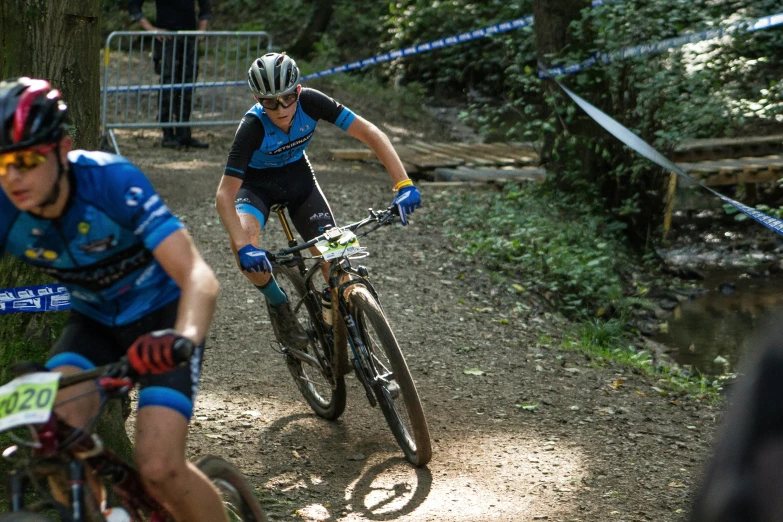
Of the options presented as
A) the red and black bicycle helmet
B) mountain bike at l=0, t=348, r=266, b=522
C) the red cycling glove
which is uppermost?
the red and black bicycle helmet

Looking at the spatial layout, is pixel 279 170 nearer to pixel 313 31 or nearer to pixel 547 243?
pixel 547 243

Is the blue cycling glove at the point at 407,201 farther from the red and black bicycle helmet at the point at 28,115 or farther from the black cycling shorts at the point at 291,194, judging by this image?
the red and black bicycle helmet at the point at 28,115

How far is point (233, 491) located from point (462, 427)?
8.16ft

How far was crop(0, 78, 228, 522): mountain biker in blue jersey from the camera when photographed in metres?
2.76

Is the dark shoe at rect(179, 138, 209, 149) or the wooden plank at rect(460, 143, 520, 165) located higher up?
the wooden plank at rect(460, 143, 520, 165)

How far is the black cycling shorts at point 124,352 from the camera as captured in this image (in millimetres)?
2902

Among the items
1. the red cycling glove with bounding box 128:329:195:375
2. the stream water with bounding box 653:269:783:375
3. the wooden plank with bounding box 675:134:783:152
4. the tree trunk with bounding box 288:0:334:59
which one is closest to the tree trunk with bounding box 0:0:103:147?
the red cycling glove with bounding box 128:329:195:375

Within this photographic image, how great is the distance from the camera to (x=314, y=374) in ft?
19.1

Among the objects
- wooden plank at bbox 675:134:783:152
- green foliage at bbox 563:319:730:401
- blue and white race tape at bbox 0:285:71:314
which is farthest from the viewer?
wooden plank at bbox 675:134:783:152

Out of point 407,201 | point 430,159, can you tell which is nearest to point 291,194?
point 407,201

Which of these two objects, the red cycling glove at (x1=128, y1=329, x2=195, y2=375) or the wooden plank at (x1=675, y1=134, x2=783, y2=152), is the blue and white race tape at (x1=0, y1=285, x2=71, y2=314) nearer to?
the red cycling glove at (x1=128, y1=329, x2=195, y2=375)

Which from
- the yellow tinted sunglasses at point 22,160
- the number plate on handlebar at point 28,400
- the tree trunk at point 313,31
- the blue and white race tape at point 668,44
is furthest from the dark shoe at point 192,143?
the number plate on handlebar at point 28,400

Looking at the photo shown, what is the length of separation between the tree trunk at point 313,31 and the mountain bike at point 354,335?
47.2 feet

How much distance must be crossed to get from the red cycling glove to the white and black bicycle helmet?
8.80 ft
